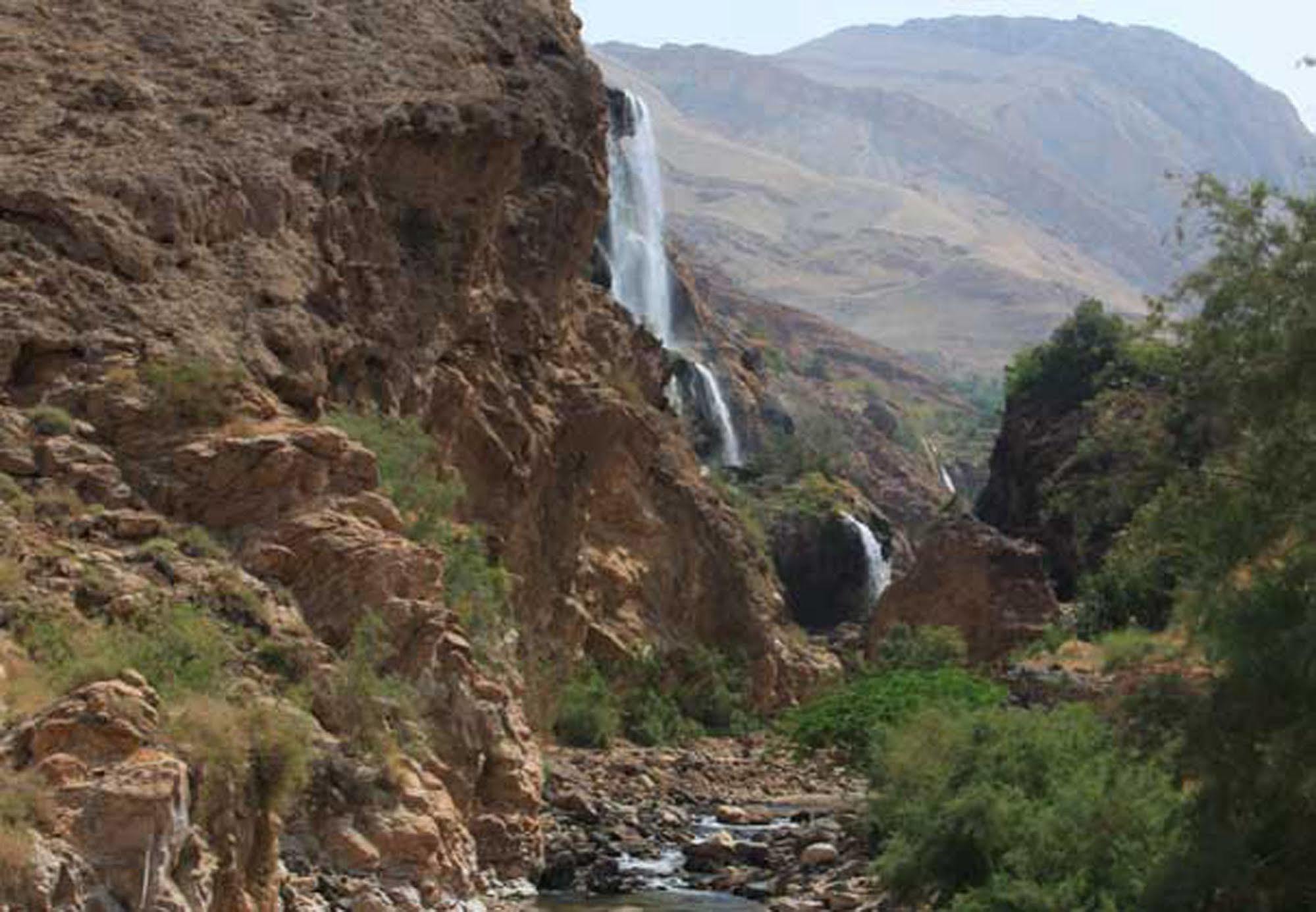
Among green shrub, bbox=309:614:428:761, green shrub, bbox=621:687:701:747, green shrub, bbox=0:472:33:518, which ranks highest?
green shrub, bbox=0:472:33:518

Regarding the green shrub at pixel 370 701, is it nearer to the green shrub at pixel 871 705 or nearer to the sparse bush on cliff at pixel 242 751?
the sparse bush on cliff at pixel 242 751

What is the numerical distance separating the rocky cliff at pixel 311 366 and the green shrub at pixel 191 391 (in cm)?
4

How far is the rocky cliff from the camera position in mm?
24172

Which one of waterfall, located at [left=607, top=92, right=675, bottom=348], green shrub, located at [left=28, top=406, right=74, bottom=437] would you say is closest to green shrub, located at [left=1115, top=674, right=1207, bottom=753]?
green shrub, located at [left=28, top=406, right=74, bottom=437]

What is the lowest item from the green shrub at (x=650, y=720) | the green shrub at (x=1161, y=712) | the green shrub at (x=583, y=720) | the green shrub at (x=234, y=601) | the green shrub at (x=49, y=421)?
the green shrub at (x=650, y=720)

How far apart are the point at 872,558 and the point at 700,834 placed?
46530 mm

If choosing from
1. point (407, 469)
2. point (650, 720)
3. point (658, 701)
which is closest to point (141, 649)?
point (407, 469)

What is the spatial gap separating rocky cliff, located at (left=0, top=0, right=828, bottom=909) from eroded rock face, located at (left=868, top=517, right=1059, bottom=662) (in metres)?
11.5

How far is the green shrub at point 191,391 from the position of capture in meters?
28.3

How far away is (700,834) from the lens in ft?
124

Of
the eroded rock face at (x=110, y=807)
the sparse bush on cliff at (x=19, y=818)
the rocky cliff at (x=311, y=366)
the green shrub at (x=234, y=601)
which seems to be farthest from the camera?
the green shrub at (x=234, y=601)

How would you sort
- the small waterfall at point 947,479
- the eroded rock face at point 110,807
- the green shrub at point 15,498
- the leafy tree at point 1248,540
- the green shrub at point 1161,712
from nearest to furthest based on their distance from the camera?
1. the eroded rock face at point 110,807
2. the leafy tree at point 1248,540
3. the green shrub at point 1161,712
4. the green shrub at point 15,498
5. the small waterfall at point 947,479

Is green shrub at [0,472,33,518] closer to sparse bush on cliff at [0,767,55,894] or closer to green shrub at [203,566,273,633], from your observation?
green shrub at [203,566,273,633]

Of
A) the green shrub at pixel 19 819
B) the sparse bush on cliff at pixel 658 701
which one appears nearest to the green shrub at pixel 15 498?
the green shrub at pixel 19 819
